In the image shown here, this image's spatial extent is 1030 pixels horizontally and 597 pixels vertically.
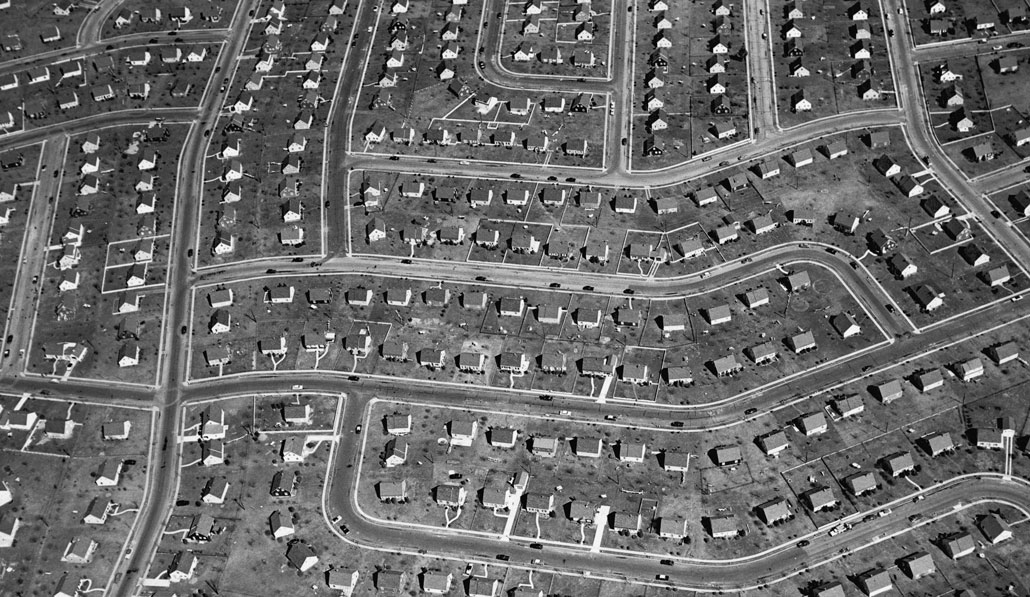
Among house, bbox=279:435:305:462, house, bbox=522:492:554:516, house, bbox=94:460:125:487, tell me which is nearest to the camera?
house, bbox=522:492:554:516

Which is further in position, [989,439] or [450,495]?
[989,439]

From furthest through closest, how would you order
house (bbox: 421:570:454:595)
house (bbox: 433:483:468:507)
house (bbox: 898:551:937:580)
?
house (bbox: 433:483:468:507), house (bbox: 421:570:454:595), house (bbox: 898:551:937:580)

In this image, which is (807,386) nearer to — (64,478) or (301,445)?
(301,445)

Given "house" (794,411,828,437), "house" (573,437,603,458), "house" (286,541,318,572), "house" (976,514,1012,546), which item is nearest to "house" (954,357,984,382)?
"house" (794,411,828,437)

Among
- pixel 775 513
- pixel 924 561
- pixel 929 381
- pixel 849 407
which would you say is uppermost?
pixel 929 381

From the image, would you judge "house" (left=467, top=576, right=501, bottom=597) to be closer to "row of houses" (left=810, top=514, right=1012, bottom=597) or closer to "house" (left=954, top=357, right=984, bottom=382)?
"row of houses" (left=810, top=514, right=1012, bottom=597)

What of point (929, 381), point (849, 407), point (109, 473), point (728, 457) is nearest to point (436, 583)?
point (728, 457)

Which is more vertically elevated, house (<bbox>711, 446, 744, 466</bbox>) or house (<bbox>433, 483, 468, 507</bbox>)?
house (<bbox>711, 446, 744, 466</bbox>)

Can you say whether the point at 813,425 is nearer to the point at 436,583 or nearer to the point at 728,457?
the point at 728,457

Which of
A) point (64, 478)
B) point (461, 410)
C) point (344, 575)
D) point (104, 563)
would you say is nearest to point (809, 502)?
point (461, 410)

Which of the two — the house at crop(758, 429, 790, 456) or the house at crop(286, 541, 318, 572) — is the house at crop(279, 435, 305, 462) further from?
the house at crop(758, 429, 790, 456)

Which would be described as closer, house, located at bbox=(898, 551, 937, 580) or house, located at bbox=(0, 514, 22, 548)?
house, located at bbox=(898, 551, 937, 580)

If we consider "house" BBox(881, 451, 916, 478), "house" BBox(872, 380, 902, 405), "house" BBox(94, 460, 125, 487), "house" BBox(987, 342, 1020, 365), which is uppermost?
"house" BBox(987, 342, 1020, 365)
